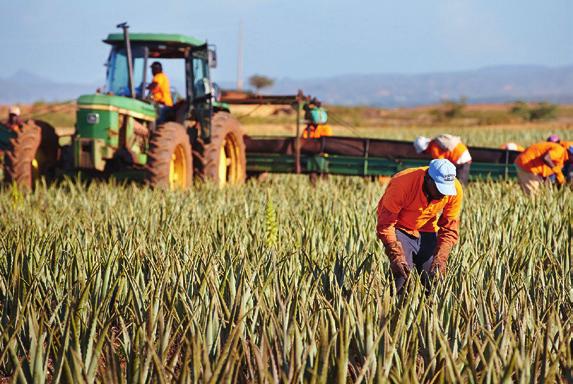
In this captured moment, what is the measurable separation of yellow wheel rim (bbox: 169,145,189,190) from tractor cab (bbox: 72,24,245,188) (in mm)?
12

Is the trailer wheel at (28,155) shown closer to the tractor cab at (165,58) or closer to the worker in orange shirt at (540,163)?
the tractor cab at (165,58)

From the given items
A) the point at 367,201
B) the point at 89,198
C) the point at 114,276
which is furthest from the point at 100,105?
the point at 114,276

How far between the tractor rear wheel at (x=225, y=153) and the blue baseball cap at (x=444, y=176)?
591 centimetres

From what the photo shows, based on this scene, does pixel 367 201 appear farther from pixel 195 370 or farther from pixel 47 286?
pixel 195 370

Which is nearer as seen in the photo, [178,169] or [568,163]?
[178,169]

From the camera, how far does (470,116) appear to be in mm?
72000

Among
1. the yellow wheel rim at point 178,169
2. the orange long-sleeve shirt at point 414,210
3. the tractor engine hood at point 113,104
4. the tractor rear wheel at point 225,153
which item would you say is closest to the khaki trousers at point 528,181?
the tractor rear wheel at point 225,153

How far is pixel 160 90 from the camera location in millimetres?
10133

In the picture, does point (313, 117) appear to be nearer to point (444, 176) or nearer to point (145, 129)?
point (145, 129)

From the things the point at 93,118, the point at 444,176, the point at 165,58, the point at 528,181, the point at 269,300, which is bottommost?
the point at 269,300

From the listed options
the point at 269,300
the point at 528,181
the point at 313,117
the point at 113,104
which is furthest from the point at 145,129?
the point at 269,300

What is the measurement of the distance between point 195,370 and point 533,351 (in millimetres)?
1372

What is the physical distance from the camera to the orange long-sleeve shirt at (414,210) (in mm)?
4785

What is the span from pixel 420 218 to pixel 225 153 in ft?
22.4
